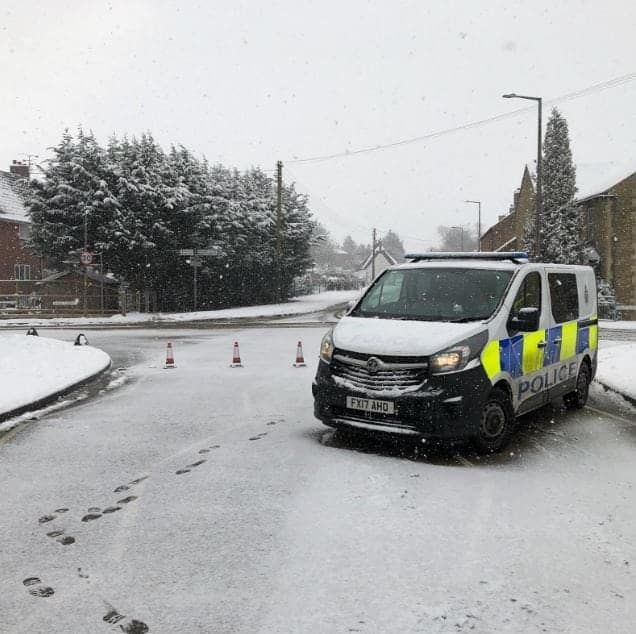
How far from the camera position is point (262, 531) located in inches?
175

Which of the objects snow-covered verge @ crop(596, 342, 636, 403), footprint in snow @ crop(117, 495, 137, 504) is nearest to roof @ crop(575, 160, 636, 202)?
snow-covered verge @ crop(596, 342, 636, 403)

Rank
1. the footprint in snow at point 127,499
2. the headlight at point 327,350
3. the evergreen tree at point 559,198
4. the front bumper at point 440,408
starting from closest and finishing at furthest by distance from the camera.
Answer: the footprint in snow at point 127,499, the front bumper at point 440,408, the headlight at point 327,350, the evergreen tree at point 559,198

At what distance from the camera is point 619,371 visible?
11.8 meters

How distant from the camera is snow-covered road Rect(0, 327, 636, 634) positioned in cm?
338

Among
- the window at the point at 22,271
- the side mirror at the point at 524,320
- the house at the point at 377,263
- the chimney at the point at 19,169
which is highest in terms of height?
the chimney at the point at 19,169

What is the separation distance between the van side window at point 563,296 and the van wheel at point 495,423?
180cm

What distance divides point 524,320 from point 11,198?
49844mm

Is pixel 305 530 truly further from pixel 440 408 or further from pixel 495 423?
pixel 495 423

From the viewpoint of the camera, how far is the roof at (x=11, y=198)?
46.5 m

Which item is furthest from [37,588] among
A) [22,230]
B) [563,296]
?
[22,230]

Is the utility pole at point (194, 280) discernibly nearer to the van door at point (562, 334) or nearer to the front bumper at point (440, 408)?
Result: the van door at point (562, 334)

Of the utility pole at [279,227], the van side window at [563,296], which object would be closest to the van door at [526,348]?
the van side window at [563,296]

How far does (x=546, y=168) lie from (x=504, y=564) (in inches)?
1577

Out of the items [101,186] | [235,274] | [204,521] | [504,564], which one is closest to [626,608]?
[504,564]
